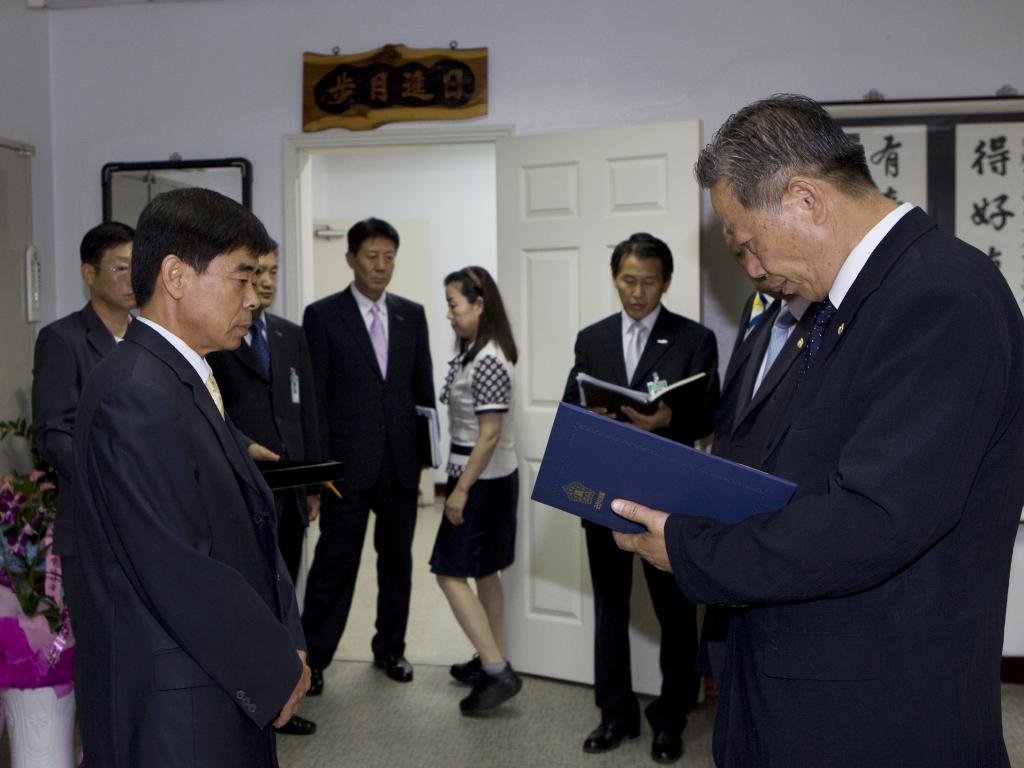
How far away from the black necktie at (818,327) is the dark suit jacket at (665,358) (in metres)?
1.69

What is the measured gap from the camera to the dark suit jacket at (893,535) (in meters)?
1.24

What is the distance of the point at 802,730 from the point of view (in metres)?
1.37

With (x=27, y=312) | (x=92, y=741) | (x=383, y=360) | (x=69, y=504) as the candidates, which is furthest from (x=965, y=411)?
(x=27, y=312)

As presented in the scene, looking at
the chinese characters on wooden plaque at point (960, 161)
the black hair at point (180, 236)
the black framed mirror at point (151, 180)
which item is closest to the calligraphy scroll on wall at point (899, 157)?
the chinese characters on wooden plaque at point (960, 161)

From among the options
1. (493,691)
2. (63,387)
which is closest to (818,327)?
(63,387)

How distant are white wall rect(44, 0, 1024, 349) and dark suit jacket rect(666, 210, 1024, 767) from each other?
9.17ft

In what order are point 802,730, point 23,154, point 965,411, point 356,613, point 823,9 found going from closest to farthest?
point 965,411
point 802,730
point 823,9
point 23,154
point 356,613

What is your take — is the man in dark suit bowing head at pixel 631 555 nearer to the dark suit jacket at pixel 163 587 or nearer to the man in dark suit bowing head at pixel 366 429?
the man in dark suit bowing head at pixel 366 429

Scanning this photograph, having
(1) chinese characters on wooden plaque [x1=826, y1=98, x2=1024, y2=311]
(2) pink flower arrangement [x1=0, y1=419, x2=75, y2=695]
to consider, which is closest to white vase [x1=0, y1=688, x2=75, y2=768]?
(2) pink flower arrangement [x1=0, y1=419, x2=75, y2=695]

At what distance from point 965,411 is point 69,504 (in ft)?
7.36

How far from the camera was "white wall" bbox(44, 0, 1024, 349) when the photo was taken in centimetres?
398

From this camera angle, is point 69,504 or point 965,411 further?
point 69,504

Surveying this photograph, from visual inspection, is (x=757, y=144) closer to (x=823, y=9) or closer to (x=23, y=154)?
(x=823, y=9)

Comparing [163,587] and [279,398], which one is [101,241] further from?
[163,587]
